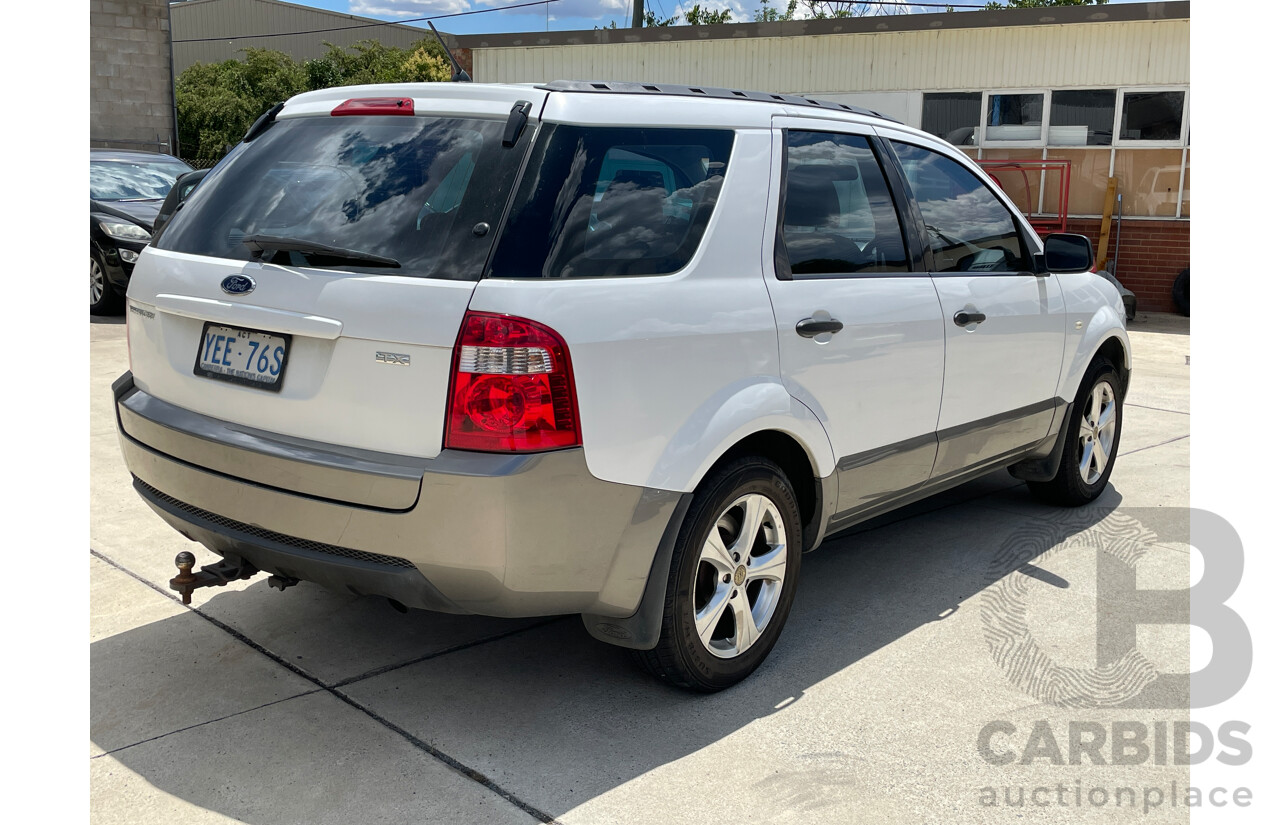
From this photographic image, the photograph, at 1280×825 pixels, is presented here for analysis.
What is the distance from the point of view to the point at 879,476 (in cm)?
411

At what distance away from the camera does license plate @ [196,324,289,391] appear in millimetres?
3064

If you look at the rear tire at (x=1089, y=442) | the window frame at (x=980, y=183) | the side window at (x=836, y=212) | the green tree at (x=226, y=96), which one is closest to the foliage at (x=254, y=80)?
the green tree at (x=226, y=96)

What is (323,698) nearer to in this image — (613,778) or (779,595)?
(613,778)

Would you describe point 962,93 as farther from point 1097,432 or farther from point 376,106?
point 376,106

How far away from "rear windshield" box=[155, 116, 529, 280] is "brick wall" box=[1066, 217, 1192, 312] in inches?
552

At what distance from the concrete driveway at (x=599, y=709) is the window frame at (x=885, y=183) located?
4.43ft

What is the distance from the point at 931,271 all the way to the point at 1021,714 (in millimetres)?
1715

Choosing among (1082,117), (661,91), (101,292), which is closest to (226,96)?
(101,292)

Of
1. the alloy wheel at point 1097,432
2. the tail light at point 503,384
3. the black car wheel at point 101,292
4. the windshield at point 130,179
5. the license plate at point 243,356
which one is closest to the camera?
the tail light at point 503,384

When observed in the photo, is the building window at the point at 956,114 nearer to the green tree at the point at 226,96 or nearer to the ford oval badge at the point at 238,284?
the ford oval badge at the point at 238,284

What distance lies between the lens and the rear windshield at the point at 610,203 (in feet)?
9.70

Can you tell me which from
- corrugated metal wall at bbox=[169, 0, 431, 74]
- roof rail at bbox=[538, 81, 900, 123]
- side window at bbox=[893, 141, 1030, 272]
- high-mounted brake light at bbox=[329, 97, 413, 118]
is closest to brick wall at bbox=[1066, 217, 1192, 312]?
side window at bbox=[893, 141, 1030, 272]

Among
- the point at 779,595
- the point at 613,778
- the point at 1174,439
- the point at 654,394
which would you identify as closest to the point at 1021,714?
the point at 779,595

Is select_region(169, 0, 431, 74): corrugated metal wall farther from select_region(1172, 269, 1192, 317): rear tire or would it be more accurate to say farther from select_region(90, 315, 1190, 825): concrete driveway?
select_region(90, 315, 1190, 825): concrete driveway
